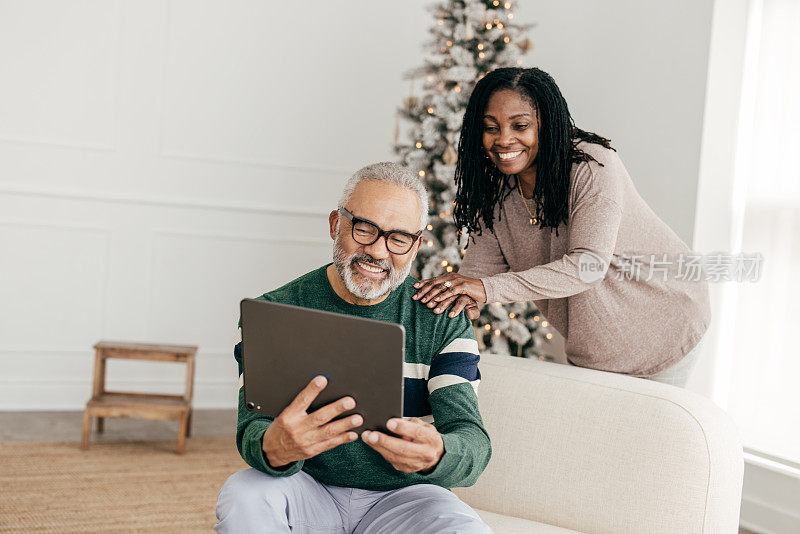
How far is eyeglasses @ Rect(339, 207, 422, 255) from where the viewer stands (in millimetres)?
1501

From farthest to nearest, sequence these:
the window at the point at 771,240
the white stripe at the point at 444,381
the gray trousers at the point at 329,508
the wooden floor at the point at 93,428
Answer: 1. the wooden floor at the point at 93,428
2. the window at the point at 771,240
3. the white stripe at the point at 444,381
4. the gray trousers at the point at 329,508

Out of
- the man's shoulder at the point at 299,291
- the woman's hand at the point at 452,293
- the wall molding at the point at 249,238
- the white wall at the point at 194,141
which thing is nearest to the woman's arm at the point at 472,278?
the woman's hand at the point at 452,293

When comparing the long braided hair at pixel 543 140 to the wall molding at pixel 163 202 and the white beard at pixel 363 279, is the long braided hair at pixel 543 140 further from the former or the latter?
the wall molding at pixel 163 202

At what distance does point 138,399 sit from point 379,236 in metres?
2.22

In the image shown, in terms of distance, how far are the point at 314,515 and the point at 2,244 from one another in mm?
2913

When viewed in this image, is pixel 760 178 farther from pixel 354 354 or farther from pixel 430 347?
pixel 354 354

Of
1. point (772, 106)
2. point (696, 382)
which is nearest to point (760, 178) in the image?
point (772, 106)

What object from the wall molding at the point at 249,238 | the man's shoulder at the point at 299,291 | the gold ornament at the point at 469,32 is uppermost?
the gold ornament at the point at 469,32

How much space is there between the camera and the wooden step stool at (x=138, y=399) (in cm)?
318

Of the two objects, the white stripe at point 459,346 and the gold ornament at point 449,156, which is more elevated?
the gold ornament at point 449,156

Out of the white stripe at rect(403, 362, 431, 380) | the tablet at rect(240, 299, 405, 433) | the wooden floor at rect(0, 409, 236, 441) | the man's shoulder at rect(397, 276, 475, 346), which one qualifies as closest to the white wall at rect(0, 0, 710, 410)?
the wooden floor at rect(0, 409, 236, 441)

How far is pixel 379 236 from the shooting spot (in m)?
1.50

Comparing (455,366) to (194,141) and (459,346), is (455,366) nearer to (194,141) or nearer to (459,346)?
(459,346)

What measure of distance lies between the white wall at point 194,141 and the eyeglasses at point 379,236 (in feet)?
6.73
